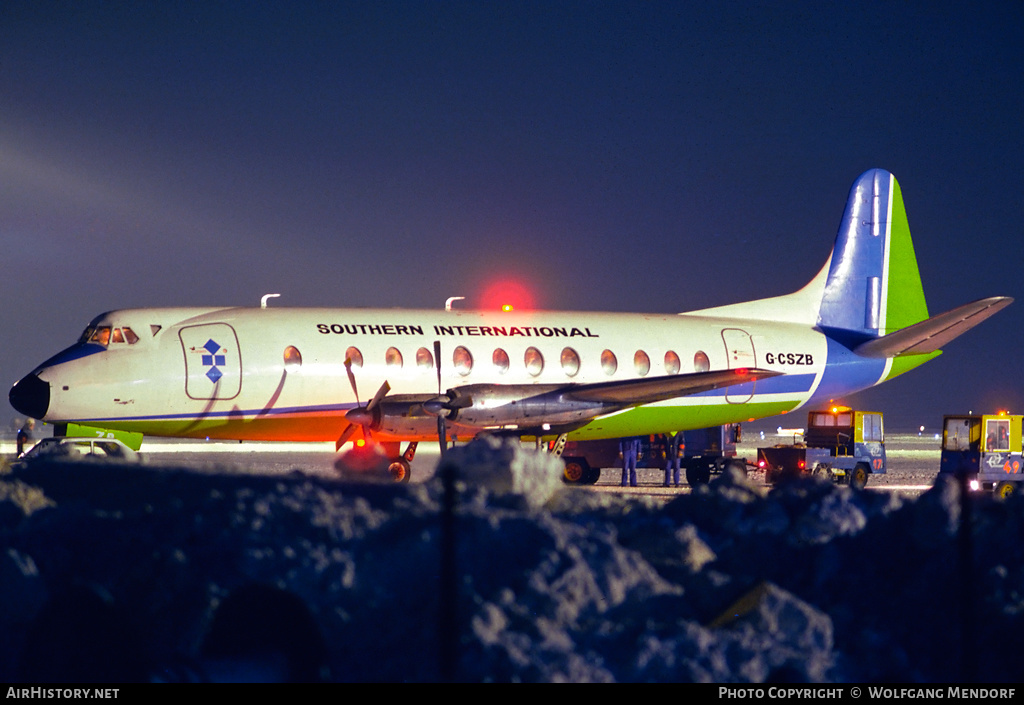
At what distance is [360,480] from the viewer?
10523 mm

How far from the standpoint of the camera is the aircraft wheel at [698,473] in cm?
3397

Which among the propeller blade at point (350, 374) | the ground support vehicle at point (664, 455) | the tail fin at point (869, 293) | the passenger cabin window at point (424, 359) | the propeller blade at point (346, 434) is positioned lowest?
the ground support vehicle at point (664, 455)

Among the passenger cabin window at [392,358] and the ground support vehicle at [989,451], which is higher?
the passenger cabin window at [392,358]

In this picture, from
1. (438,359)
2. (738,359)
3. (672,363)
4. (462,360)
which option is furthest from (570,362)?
(738,359)

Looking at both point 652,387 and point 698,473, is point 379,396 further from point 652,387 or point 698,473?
point 698,473

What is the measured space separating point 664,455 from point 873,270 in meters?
9.33

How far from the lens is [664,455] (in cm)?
3591

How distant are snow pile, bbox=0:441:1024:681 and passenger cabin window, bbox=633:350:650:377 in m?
15.5

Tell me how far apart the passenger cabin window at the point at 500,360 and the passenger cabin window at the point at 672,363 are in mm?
4409

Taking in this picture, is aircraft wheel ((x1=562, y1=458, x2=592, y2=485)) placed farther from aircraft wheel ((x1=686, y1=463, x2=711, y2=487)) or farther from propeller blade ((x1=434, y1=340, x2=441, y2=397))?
propeller blade ((x1=434, y1=340, x2=441, y2=397))

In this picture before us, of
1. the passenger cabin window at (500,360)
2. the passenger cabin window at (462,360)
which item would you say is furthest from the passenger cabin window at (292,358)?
the passenger cabin window at (500,360)

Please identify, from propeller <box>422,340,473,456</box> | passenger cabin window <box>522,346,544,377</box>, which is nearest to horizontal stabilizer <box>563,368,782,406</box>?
passenger cabin window <box>522,346,544,377</box>

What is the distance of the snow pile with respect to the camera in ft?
24.9

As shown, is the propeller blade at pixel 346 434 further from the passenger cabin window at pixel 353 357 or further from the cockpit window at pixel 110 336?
the cockpit window at pixel 110 336
